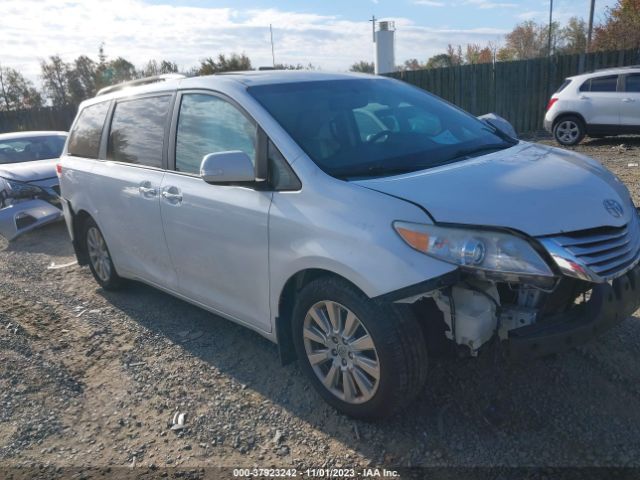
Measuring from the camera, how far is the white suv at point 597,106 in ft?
37.6

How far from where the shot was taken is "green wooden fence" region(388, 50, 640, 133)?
612 inches

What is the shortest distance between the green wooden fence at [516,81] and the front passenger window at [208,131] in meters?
13.7

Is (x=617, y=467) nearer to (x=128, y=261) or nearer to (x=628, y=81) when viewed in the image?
(x=128, y=261)

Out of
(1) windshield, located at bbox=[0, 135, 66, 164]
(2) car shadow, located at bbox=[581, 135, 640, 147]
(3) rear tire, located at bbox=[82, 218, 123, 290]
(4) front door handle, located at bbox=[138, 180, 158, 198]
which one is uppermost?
(4) front door handle, located at bbox=[138, 180, 158, 198]

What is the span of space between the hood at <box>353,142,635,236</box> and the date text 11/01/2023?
48.2 inches

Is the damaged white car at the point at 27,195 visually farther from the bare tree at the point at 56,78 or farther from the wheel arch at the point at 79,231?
the bare tree at the point at 56,78

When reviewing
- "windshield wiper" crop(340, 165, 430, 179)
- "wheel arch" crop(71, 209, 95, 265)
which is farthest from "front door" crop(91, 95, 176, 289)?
"windshield wiper" crop(340, 165, 430, 179)

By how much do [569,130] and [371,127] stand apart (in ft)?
34.0

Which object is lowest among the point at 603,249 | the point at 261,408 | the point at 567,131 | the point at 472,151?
the point at 261,408

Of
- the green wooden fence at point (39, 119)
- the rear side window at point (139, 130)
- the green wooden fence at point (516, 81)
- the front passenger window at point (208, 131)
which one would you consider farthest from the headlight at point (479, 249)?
the green wooden fence at point (39, 119)

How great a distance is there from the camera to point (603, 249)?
2.63m

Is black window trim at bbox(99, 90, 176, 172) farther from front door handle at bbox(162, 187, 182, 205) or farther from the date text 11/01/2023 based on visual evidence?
the date text 11/01/2023

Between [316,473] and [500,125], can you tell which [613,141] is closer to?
[500,125]

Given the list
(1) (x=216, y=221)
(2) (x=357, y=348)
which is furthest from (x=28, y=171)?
(2) (x=357, y=348)
